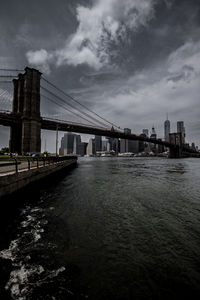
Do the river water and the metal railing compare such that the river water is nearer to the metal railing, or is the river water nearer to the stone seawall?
the stone seawall

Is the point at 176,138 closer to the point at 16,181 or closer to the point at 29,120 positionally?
the point at 29,120

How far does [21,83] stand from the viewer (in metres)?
54.3

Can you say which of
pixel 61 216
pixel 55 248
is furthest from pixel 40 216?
pixel 55 248

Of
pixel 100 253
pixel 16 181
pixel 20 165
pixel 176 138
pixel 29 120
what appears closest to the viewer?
pixel 100 253

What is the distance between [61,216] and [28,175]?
6.19 meters

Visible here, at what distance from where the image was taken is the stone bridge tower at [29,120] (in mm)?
41625

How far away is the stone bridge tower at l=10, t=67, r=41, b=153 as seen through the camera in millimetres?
41625

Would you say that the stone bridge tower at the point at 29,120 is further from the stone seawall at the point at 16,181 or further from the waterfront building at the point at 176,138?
the waterfront building at the point at 176,138

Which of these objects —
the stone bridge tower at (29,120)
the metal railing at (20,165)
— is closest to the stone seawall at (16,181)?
the metal railing at (20,165)

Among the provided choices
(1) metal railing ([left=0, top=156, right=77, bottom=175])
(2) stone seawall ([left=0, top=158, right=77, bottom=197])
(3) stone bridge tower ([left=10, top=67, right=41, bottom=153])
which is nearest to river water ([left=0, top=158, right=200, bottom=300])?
(2) stone seawall ([left=0, top=158, right=77, bottom=197])

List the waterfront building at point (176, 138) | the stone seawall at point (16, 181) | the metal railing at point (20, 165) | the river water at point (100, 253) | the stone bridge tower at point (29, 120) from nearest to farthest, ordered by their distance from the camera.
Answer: the river water at point (100, 253) → the stone seawall at point (16, 181) → the metal railing at point (20, 165) → the stone bridge tower at point (29, 120) → the waterfront building at point (176, 138)

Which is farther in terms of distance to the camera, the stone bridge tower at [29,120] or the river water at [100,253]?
the stone bridge tower at [29,120]

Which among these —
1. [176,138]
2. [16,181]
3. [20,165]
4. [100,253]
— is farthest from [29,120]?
[176,138]

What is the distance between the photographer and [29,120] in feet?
142
